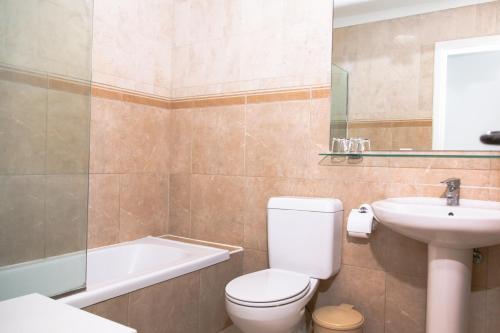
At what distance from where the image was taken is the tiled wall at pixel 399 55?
1.74m

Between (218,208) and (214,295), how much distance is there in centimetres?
56

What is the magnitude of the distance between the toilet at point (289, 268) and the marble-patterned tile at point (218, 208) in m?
0.35

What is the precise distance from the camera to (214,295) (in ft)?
6.77

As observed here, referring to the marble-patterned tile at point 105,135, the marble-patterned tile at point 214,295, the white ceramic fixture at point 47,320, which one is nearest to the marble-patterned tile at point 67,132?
the white ceramic fixture at point 47,320

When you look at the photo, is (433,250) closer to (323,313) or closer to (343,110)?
(323,313)

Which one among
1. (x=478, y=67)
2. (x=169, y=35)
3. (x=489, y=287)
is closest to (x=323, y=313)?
(x=489, y=287)

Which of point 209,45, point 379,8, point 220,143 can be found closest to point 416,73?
point 379,8

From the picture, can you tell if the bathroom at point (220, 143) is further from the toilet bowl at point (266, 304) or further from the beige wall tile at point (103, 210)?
the toilet bowl at point (266, 304)

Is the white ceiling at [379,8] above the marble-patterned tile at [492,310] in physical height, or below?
above

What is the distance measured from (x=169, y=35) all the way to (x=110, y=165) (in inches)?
39.8

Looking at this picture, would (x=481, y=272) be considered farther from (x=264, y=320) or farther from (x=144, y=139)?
(x=144, y=139)

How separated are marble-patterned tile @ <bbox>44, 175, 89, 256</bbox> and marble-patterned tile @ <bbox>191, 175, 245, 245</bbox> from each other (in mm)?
1082

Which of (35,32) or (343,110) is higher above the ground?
(35,32)

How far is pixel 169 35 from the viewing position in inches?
104
